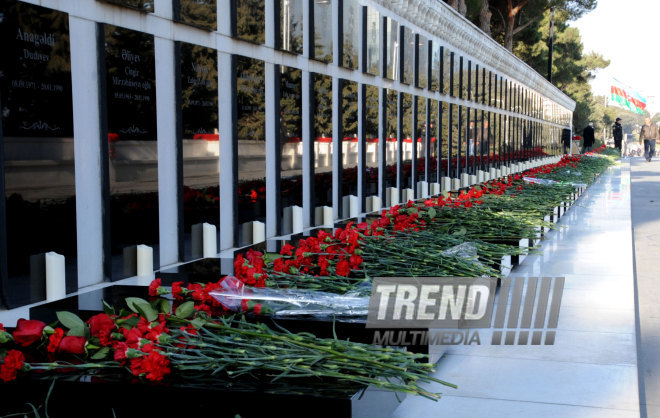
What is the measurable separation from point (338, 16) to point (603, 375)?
805 centimetres

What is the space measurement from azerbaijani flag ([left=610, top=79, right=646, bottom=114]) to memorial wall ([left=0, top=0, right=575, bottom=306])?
56797mm

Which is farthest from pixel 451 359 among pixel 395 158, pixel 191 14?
pixel 395 158

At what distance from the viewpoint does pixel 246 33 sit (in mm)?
8672

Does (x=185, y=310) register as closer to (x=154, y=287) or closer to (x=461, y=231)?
(x=154, y=287)

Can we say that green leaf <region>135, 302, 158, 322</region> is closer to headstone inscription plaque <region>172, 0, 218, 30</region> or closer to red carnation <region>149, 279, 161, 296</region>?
red carnation <region>149, 279, 161, 296</region>

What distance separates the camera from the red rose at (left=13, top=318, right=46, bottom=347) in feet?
11.3

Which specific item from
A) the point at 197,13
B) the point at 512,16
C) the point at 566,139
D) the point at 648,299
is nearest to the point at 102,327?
the point at 197,13

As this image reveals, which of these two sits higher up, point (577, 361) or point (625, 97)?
point (625, 97)

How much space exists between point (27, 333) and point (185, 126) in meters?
4.27

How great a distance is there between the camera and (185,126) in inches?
297

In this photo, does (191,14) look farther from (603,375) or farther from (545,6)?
(545,6)
